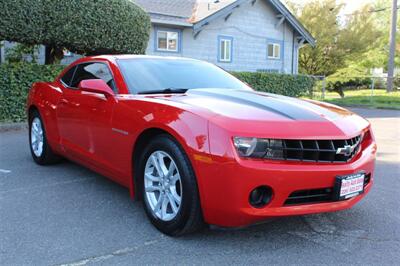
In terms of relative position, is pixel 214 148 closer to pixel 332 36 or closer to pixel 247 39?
pixel 247 39

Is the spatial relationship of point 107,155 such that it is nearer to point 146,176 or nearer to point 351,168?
point 146,176

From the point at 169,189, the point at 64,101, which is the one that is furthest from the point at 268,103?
the point at 64,101

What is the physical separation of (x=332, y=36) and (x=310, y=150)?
30.0 metres

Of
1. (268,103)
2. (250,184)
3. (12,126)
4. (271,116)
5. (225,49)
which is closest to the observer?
(250,184)

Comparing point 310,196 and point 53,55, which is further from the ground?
point 53,55

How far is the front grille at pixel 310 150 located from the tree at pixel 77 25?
7611mm

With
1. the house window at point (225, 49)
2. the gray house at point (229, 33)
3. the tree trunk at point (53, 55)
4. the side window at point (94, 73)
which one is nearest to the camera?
the side window at point (94, 73)

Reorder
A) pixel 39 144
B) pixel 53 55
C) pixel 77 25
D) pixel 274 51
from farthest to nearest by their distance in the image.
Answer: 1. pixel 274 51
2. pixel 53 55
3. pixel 77 25
4. pixel 39 144

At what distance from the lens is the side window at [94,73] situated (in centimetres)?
426

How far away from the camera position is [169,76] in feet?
14.1

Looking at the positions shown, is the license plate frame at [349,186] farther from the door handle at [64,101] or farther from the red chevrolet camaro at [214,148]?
the door handle at [64,101]

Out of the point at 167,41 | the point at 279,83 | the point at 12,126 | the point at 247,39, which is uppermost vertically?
the point at 247,39

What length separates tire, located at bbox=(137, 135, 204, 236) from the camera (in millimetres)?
3057

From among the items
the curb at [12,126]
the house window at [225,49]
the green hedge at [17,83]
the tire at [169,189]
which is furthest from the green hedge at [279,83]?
the tire at [169,189]
